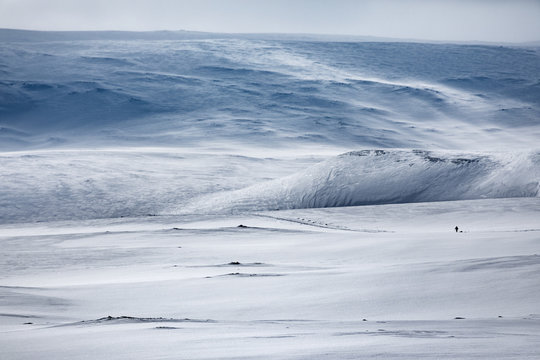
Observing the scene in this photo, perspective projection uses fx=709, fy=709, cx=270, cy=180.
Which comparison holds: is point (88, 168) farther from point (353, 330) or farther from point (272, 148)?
point (353, 330)

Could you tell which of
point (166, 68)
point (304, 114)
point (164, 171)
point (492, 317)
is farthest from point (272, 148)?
point (492, 317)

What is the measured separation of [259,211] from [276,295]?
253 inches

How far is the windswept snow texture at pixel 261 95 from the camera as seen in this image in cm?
2461

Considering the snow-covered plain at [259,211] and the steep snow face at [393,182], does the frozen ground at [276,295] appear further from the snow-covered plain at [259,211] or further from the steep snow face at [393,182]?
the steep snow face at [393,182]

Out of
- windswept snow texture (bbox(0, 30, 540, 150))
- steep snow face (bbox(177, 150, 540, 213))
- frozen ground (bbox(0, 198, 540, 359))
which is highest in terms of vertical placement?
windswept snow texture (bbox(0, 30, 540, 150))

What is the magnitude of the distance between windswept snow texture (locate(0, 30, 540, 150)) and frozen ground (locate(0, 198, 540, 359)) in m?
16.0

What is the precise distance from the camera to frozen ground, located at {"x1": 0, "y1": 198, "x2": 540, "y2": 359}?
2.67 meters

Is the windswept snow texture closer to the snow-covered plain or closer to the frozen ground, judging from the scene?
the snow-covered plain

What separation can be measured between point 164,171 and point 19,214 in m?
4.18

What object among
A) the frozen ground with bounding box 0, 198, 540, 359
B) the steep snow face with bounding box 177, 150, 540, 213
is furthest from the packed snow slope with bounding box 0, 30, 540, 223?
the frozen ground with bounding box 0, 198, 540, 359

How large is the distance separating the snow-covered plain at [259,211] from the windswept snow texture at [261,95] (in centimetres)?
13

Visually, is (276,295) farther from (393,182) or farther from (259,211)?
(393,182)

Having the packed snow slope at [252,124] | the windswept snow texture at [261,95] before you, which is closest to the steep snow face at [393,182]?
the packed snow slope at [252,124]

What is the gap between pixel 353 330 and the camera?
301 cm
